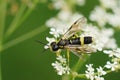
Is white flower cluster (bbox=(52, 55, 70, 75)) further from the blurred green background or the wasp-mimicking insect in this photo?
the blurred green background

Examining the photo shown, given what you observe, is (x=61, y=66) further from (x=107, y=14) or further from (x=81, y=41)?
(x=107, y=14)

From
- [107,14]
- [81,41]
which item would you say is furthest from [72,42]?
[107,14]

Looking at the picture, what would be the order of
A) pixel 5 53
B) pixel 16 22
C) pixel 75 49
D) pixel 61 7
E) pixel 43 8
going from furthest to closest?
pixel 43 8 → pixel 5 53 → pixel 61 7 → pixel 16 22 → pixel 75 49

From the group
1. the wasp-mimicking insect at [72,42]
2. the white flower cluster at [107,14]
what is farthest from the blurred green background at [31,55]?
the wasp-mimicking insect at [72,42]

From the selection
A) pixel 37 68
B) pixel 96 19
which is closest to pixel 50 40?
pixel 96 19

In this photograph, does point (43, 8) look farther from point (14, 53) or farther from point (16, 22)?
point (16, 22)

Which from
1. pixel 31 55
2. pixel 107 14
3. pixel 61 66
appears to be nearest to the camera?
pixel 61 66
